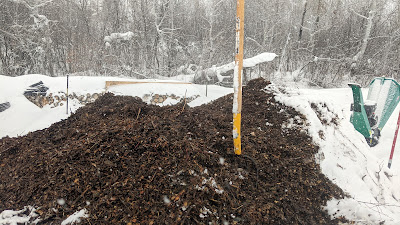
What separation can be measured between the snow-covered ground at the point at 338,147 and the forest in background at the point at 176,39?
5.27 meters

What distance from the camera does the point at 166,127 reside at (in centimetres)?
263

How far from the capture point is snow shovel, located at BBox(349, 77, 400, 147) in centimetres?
427

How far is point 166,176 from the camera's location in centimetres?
196

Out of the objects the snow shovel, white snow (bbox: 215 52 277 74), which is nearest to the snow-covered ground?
the snow shovel

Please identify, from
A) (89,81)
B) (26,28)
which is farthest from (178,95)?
(26,28)

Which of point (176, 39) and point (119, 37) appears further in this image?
point (176, 39)

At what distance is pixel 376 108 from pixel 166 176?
5142mm

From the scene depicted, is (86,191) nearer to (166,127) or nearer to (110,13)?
(166,127)

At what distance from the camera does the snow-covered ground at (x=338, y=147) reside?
7.41 feet

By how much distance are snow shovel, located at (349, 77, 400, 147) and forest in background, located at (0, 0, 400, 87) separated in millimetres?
6945

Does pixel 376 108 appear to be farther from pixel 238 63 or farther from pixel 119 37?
pixel 119 37

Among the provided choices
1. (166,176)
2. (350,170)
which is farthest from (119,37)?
(350,170)

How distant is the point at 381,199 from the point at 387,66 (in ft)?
40.1

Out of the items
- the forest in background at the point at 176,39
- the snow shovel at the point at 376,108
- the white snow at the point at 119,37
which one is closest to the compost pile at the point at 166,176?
the snow shovel at the point at 376,108
